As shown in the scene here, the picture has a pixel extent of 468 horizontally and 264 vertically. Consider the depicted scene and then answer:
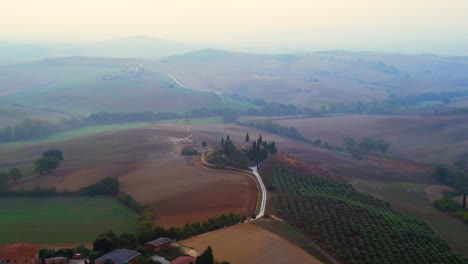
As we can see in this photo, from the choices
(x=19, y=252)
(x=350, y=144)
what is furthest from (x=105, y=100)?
(x=19, y=252)

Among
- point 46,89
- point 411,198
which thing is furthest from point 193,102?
point 411,198

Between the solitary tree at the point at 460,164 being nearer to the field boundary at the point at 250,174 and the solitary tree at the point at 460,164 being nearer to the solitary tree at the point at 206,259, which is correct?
the field boundary at the point at 250,174

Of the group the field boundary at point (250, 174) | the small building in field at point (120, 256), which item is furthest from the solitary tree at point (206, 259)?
the field boundary at point (250, 174)

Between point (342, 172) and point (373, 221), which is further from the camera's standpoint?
point (342, 172)

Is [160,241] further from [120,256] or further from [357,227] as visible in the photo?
[357,227]

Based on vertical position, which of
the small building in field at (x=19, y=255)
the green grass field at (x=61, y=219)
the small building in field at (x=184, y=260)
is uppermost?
the small building in field at (x=184, y=260)

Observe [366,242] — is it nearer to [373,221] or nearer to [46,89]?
[373,221]
